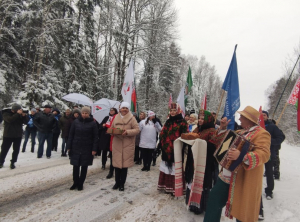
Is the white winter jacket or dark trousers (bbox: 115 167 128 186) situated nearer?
dark trousers (bbox: 115 167 128 186)

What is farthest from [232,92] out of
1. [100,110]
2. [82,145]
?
[100,110]

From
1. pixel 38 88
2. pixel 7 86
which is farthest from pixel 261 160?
pixel 7 86

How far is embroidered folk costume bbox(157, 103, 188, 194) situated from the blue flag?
3.30 feet

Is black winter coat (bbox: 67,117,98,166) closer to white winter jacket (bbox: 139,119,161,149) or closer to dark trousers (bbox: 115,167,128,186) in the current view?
dark trousers (bbox: 115,167,128,186)

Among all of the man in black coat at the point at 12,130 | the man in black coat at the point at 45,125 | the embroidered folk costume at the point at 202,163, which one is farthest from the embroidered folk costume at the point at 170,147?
A: the man in black coat at the point at 45,125

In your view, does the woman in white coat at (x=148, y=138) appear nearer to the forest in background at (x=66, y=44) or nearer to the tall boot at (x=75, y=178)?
the tall boot at (x=75, y=178)

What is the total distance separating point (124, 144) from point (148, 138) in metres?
2.06

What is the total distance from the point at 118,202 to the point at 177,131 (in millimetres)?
1968

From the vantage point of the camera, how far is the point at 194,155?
137 inches

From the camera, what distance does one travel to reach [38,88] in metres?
12.3

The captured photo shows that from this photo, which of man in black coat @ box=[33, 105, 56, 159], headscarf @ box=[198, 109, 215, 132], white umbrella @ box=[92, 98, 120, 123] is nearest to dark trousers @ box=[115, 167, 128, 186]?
headscarf @ box=[198, 109, 215, 132]

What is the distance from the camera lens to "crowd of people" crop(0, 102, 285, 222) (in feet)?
7.78

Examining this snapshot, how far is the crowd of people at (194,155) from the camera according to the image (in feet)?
7.78

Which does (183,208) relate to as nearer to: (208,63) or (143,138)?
(143,138)
